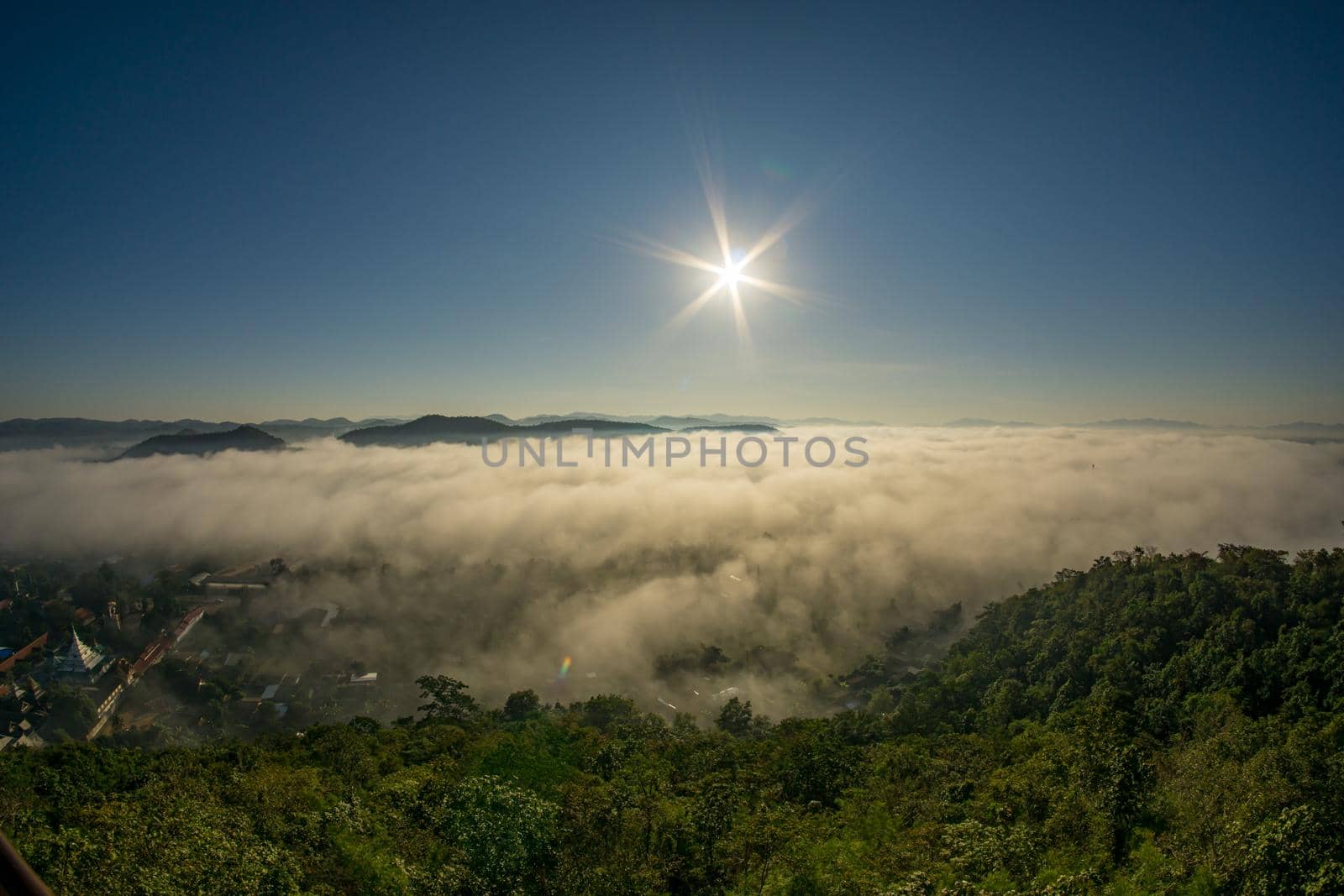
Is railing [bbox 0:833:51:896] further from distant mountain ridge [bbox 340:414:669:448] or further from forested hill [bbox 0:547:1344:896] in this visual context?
distant mountain ridge [bbox 340:414:669:448]

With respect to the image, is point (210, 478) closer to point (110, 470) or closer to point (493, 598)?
point (110, 470)

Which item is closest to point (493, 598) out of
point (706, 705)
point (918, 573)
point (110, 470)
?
point (706, 705)

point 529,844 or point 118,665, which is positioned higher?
point 529,844

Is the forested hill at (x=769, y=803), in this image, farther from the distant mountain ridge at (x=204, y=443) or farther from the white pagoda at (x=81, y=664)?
the distant mountain ridge at (x=204, y=443)

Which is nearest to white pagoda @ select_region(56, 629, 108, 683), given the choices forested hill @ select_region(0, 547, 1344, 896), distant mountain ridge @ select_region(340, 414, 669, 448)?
forested hill @ select_region(0, 547, 1344, 896)

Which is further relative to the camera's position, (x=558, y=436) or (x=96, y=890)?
(x=558, y=436)

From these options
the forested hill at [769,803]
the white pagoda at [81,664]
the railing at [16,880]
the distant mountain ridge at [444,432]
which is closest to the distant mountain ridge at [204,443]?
the distant mountain ridge at [444,432]
